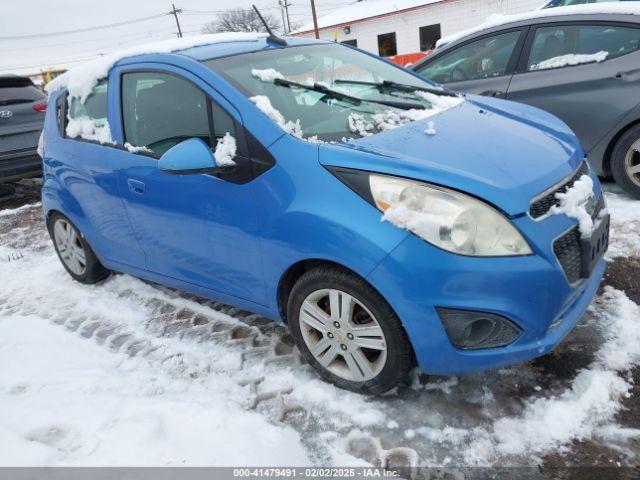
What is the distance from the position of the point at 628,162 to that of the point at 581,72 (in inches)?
32.8

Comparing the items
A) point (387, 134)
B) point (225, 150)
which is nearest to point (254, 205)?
point (225, 150)

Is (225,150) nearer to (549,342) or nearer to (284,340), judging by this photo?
(284,340)

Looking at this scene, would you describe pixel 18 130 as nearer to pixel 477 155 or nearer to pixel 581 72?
pixel 477 155

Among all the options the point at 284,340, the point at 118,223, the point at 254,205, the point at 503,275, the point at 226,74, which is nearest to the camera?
the point at 503,275

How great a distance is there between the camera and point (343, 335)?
2.29m

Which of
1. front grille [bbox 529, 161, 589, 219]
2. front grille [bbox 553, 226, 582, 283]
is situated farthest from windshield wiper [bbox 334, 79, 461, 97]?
front grille [bbox 553, 226, 582, 283]

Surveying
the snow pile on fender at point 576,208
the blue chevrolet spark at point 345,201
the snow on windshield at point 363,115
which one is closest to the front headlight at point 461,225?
the blue chevrolet spark at point 345,201

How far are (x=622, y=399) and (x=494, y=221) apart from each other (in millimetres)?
1025

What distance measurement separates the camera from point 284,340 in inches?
115

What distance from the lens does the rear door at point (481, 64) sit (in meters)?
4.47

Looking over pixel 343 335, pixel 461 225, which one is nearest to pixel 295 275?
pixel 343 335

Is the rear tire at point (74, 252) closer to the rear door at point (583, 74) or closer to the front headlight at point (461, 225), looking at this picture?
the front headlight at point (461, 225)

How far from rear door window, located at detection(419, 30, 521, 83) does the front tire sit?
10.8 feet

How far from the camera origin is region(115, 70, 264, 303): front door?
2.45 meters
